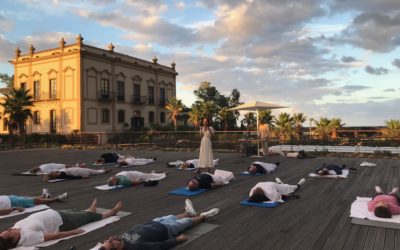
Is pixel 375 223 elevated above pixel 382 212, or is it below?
below

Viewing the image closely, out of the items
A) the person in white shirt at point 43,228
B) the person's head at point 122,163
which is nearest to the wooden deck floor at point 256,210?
the person in white shirt at point 43,228

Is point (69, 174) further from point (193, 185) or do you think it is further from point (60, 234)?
point (60, 234)

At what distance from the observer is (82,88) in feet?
100

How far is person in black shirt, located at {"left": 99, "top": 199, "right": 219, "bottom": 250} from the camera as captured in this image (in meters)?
3.33

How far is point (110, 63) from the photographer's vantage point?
110ft

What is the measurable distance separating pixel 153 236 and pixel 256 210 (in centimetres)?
224

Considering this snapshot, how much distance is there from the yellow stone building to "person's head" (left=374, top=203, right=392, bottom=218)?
28.9 metres

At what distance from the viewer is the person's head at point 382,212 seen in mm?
4570

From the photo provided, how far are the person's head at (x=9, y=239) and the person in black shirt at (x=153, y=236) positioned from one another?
40.8 inches

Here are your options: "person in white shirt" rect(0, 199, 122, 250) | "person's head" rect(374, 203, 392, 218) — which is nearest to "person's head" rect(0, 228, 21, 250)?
"person in white shirt" rect(0, 199, 122, 250)

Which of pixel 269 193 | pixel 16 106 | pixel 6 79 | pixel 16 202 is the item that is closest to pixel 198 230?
pixel 269 193

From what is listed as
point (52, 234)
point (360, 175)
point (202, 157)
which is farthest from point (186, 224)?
point (360, 175)

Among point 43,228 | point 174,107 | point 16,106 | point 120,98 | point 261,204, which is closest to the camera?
point 43,228

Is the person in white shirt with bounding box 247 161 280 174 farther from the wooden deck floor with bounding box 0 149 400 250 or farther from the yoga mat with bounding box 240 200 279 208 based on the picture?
the yoga mat with bounding box 240 200 279 208
